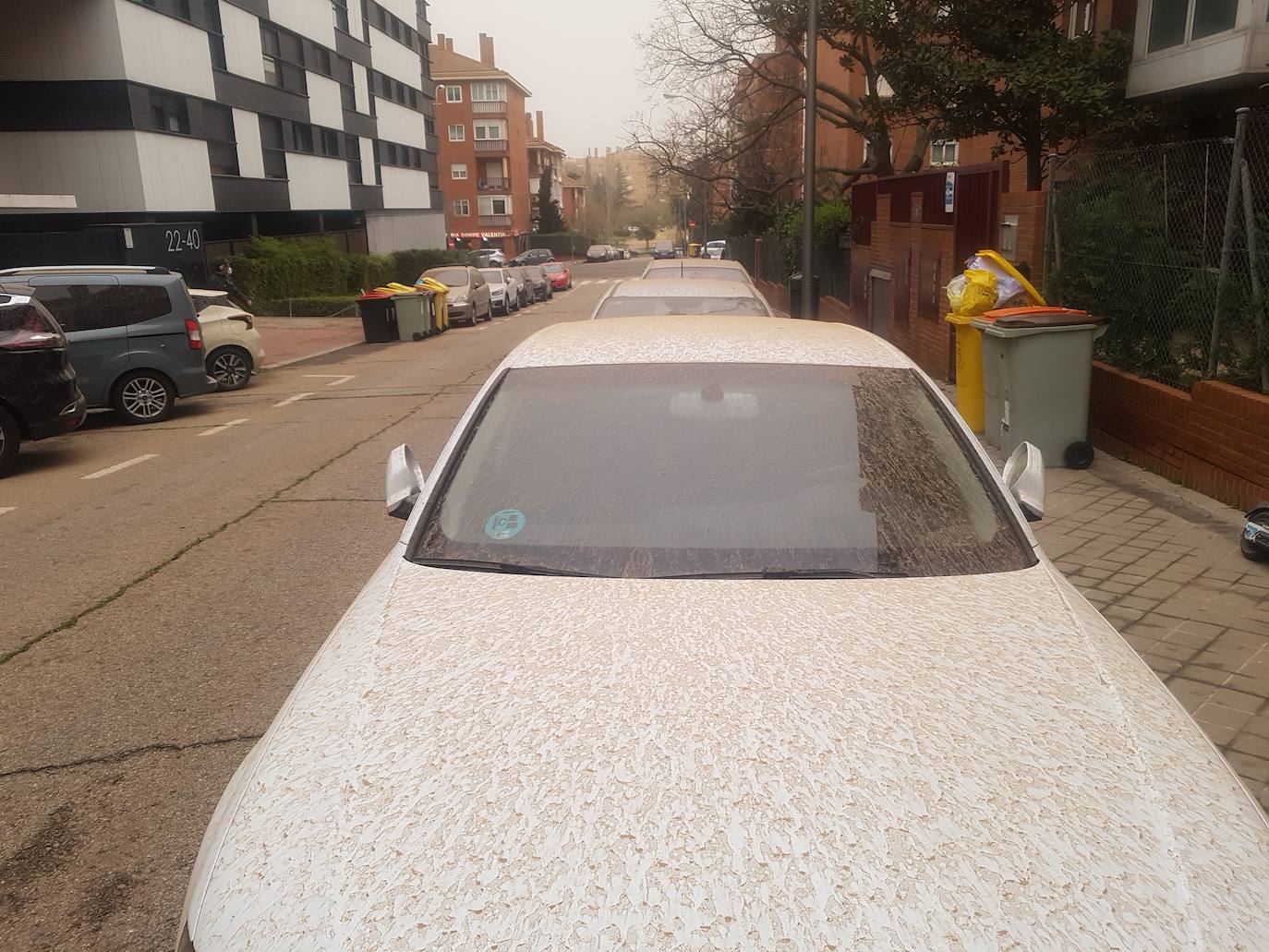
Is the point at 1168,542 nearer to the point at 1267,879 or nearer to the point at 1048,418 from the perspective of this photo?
the point at 1048,418

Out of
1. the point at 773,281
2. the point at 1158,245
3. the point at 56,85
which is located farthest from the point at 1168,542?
the point at 773,281

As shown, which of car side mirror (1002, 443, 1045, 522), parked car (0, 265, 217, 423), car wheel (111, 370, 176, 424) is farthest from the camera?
car wheel (111, 370, 176, 424)

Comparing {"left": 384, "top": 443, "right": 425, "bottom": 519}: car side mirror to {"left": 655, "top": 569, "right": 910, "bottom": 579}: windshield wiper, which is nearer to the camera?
{"left": 655, "top": 569, "right": 910, "bottom": 579}: windshield wiper

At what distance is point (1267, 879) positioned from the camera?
1.65 meters

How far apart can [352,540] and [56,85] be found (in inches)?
955

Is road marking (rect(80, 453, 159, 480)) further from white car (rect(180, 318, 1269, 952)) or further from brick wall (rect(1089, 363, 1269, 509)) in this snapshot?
brick wall (rect(1089, 363, 1269, 509))

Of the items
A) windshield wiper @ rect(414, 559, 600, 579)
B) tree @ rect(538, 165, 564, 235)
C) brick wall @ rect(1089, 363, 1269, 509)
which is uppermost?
tree @ rect(538, 165, 564, 235)

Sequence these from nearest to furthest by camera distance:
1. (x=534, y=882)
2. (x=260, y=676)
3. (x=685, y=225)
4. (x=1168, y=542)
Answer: (x=534, y=882)
(x=260, y=676)
(x=1168, y=542)
(x=685, y=225)

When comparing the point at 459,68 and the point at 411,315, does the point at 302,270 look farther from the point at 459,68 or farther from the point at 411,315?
the point at 459,68

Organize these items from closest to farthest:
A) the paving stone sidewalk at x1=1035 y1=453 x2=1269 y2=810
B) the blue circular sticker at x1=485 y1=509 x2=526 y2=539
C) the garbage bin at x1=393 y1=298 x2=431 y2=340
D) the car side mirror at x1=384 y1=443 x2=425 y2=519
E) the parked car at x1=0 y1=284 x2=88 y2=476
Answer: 1. the blue circular sticker at x1=485 y1=509 x2=526 y2=539
2. the car side mirror at x1=384 y1=443 x2=425 y2=519
3. the paving stone sidewalk at x1=1035 y1=453 x2=1269 y2=810
4. the parked car at x1=0 y1=284 x2=88 y2=476
5. the garbage bin at x1=393 y1=298 x2=431 y2=340

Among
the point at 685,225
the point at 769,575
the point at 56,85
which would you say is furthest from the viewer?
the point at 685,225

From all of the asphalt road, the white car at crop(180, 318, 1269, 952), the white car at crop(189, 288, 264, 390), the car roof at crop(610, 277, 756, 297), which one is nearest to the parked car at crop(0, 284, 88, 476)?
the asphalt road

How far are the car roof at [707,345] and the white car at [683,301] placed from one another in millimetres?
5794

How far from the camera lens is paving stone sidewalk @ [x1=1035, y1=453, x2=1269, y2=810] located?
4.21 m
